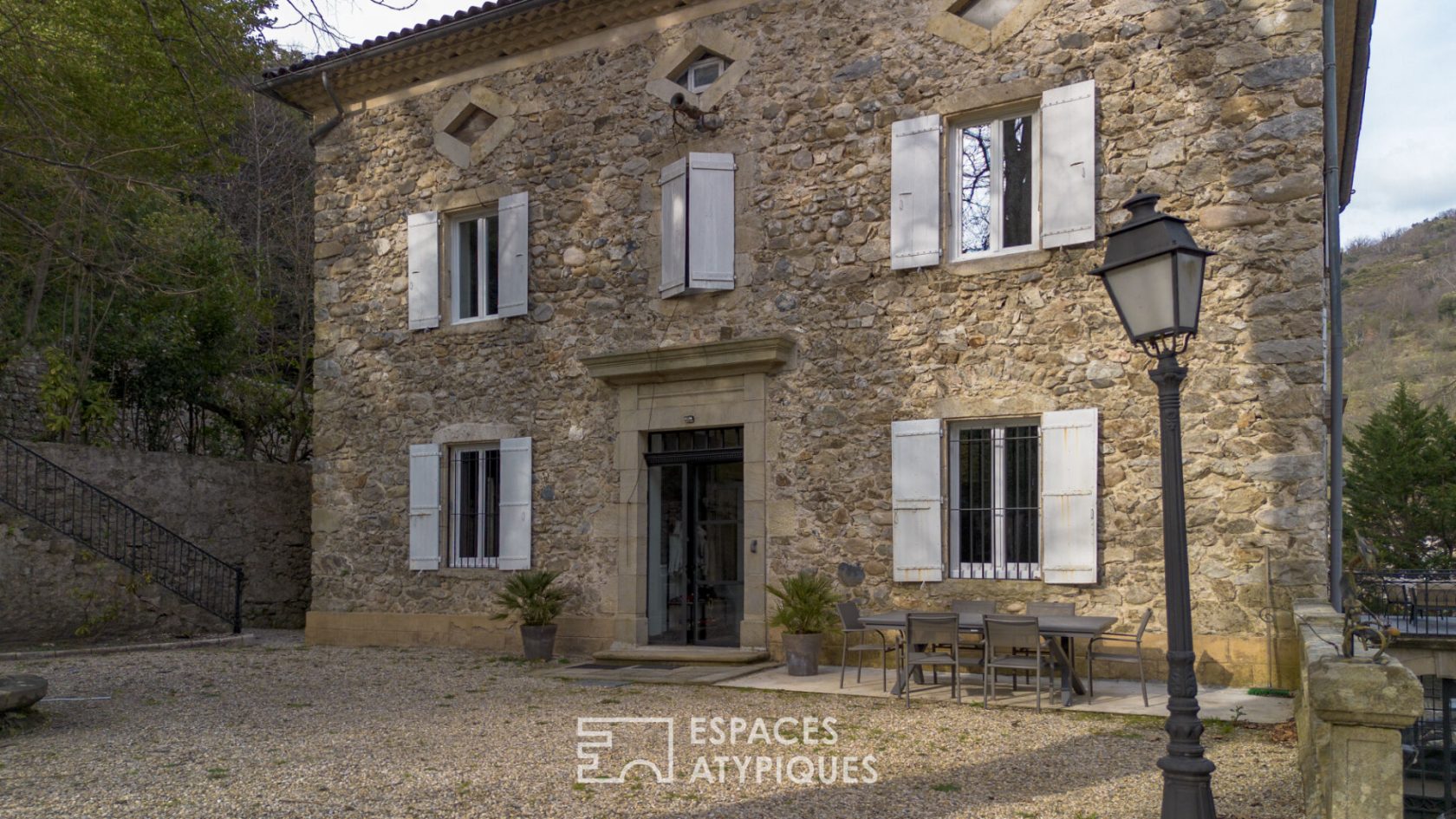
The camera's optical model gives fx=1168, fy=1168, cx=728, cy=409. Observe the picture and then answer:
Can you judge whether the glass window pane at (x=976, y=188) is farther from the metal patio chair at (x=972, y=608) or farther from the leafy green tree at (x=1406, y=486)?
the leafy green tree at (x=1406, y=486)

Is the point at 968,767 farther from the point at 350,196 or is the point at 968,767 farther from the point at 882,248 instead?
the point at 350,196

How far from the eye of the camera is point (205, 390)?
15172mm

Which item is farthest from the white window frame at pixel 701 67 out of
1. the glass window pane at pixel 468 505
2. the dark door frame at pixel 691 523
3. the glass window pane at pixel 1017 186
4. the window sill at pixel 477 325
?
the glass window pane at pixel 468 505

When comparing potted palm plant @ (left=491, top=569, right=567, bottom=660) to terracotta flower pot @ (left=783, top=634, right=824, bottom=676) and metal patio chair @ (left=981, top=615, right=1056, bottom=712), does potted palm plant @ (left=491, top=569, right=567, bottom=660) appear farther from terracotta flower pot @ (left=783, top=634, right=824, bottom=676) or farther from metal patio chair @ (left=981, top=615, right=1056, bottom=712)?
metal patio chair @ (left=981, top=615, right=1056, bottom=712)

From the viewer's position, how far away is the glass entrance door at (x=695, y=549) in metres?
10.5

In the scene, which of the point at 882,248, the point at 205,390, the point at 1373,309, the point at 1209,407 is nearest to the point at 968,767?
the point at 1209,407

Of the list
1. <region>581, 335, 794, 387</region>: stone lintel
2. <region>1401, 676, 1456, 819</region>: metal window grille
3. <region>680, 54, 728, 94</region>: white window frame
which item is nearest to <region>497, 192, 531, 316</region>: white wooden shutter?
<region>581, 335, 794, 387</region>: stone lintel

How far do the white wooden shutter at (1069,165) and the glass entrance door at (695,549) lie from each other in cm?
341

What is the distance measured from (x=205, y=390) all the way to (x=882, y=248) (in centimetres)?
988

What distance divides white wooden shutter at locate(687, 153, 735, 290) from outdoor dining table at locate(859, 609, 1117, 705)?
139 inches

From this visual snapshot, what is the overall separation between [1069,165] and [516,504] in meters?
5.88

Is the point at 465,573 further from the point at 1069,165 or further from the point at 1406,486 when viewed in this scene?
the point at 1406,486

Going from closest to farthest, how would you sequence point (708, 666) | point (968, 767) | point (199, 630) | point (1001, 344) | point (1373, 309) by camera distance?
point (968, 767) < point (1001, 344) < point (708, 666) < point (199, 630) < point (1373, 309)

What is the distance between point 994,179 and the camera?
9242mm
